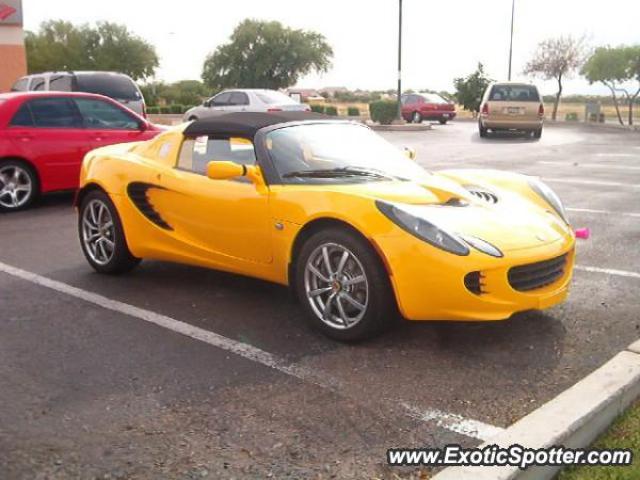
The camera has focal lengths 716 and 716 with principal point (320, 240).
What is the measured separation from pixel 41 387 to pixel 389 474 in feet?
6.16

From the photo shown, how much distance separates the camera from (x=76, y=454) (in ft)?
9.67

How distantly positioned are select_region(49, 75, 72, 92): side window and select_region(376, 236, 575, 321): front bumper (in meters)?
14.3

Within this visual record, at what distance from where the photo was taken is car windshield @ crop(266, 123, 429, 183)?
4.61 metres

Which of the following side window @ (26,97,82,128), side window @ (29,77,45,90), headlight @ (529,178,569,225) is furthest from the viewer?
side window @ (29,77,45,90)

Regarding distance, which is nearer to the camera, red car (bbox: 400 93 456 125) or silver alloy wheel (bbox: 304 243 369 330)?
silver alloy wheel (bbox: 304 243 369 330)

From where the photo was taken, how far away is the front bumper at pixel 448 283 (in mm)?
3842

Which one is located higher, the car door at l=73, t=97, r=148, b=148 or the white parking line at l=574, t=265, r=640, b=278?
the car door at l=73, t=97, r=148, b=148

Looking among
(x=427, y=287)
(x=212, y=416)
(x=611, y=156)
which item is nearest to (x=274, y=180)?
(x=427, y=287)

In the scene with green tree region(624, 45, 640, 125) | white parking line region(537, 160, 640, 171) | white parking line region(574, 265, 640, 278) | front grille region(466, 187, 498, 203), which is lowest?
white parking line region(574, 265, 640, 278)

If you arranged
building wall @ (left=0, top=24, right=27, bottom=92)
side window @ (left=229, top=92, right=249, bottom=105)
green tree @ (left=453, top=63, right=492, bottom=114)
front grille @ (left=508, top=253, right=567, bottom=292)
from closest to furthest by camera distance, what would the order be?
front grille @ (left=508, top=253, right=567, bottom=292) → side window @ (left=229, top=92, right=249, bottom=105) → building wall @ (left=0, top=24, right=27, bottom=92) → green tree @ (left=453, top=63, right=492, bottom=114)

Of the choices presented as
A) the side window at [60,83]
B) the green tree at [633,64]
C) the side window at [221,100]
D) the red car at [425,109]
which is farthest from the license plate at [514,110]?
the green tree at [633,64]

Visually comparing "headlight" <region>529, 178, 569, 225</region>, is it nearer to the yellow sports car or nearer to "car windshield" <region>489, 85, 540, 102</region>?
the yellow sports car

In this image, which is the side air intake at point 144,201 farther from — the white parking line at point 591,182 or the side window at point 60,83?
the side window at point 60,83

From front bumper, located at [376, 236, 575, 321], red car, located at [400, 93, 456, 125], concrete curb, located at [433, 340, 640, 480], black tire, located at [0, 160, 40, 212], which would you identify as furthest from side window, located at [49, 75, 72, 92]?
red car, located at [400, 93, 456, 125]
